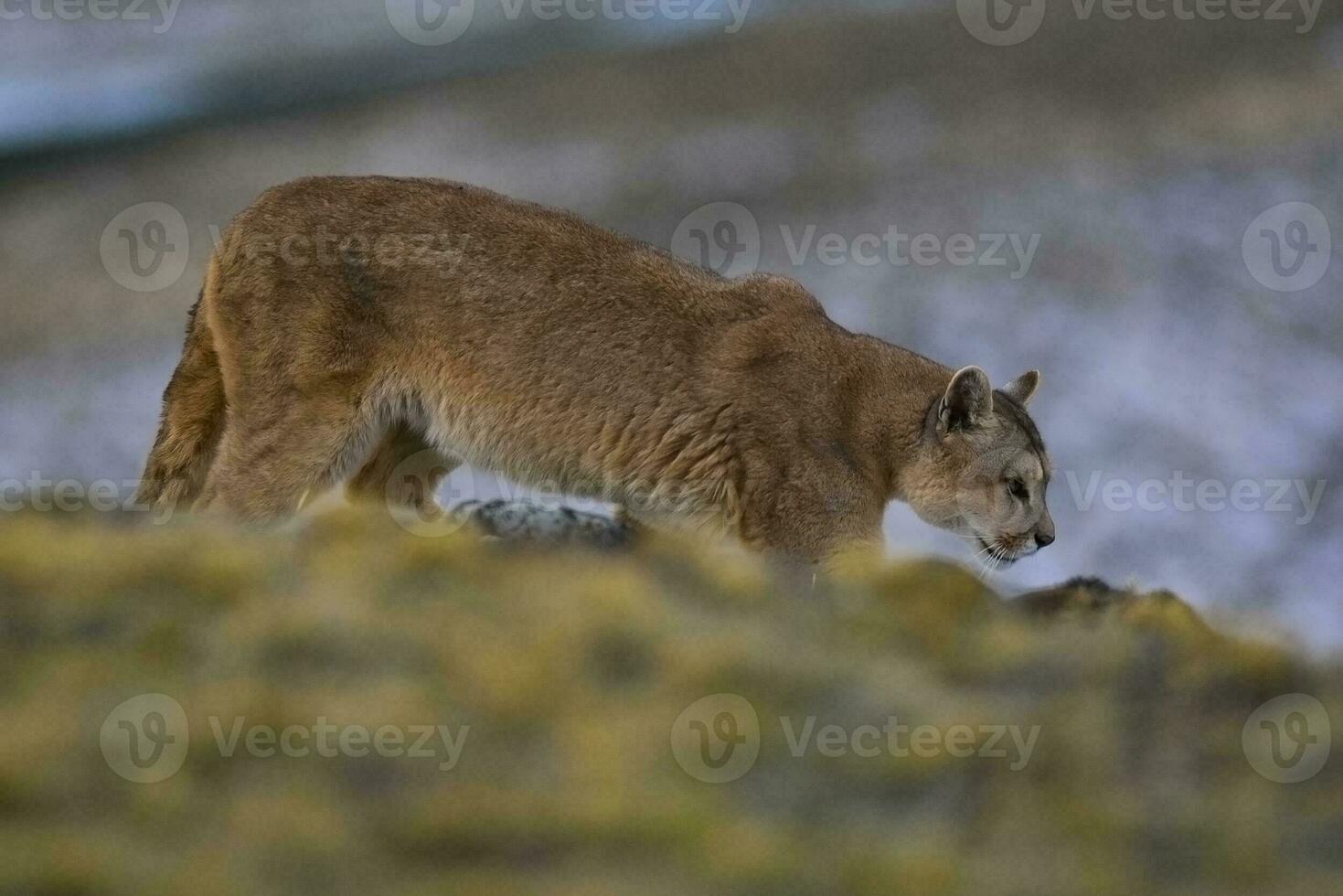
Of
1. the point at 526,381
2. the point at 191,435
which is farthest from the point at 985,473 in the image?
the point at 191,435

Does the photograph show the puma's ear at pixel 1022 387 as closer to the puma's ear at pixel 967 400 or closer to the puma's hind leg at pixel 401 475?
the puma's ear at pixel 967 400

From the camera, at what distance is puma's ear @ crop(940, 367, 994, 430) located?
8812 millimetres

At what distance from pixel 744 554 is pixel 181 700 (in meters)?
2.98

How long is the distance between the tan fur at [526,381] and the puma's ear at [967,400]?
0.10 ft

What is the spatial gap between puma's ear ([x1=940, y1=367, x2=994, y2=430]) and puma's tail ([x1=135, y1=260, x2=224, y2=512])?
152 inches

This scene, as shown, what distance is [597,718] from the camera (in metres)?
6.82

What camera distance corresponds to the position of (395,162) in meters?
23.8

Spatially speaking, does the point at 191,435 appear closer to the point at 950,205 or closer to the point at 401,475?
the point at 401,475

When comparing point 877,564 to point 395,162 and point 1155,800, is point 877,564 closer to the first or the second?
point 1155,800

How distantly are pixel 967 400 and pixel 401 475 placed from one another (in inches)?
125

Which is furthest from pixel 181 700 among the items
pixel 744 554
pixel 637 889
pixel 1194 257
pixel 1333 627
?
pixel 1194 257

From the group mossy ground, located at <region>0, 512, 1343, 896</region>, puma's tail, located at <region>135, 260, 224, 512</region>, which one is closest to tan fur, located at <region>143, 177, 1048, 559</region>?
puma's tail, located at <region>135, 260, 224, 512</region>

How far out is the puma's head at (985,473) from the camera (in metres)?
8.95

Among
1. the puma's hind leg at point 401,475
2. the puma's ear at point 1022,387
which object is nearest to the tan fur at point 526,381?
the puma's hind leg at point 401,475
